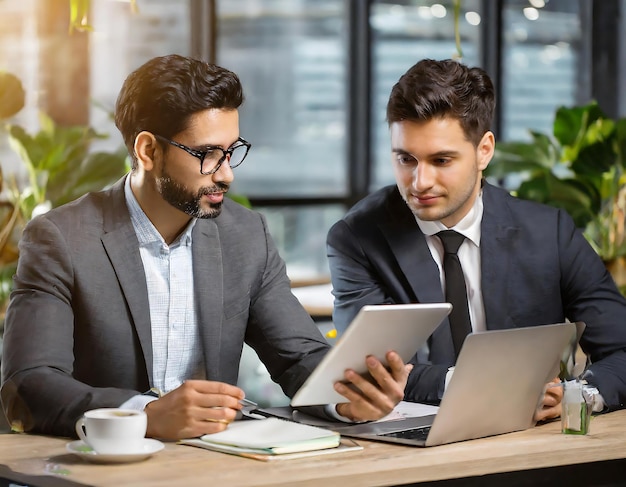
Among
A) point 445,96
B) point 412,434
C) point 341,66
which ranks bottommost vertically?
point 412,434

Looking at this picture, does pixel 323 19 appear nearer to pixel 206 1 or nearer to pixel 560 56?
pixel 206 1

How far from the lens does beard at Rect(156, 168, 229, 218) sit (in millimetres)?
2414

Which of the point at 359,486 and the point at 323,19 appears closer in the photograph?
the point at 359,486

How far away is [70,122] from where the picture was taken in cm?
589

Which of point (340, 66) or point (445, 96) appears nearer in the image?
point (445, 96)

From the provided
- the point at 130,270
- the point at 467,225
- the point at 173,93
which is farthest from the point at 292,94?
the point at 130,270

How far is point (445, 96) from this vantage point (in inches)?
109

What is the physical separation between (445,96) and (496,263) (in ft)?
1.41

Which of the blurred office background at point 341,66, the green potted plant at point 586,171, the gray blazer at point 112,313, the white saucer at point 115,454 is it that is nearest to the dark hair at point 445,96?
the gray blazer at point 112,313

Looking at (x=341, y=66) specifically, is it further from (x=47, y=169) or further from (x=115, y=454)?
(x=115, y=454)

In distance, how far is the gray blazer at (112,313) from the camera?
2.20 m

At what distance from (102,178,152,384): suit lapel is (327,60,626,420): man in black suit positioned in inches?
23.9

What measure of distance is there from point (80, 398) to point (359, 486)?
0.60m

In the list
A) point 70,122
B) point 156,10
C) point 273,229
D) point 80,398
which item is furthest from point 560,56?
point 80,398
